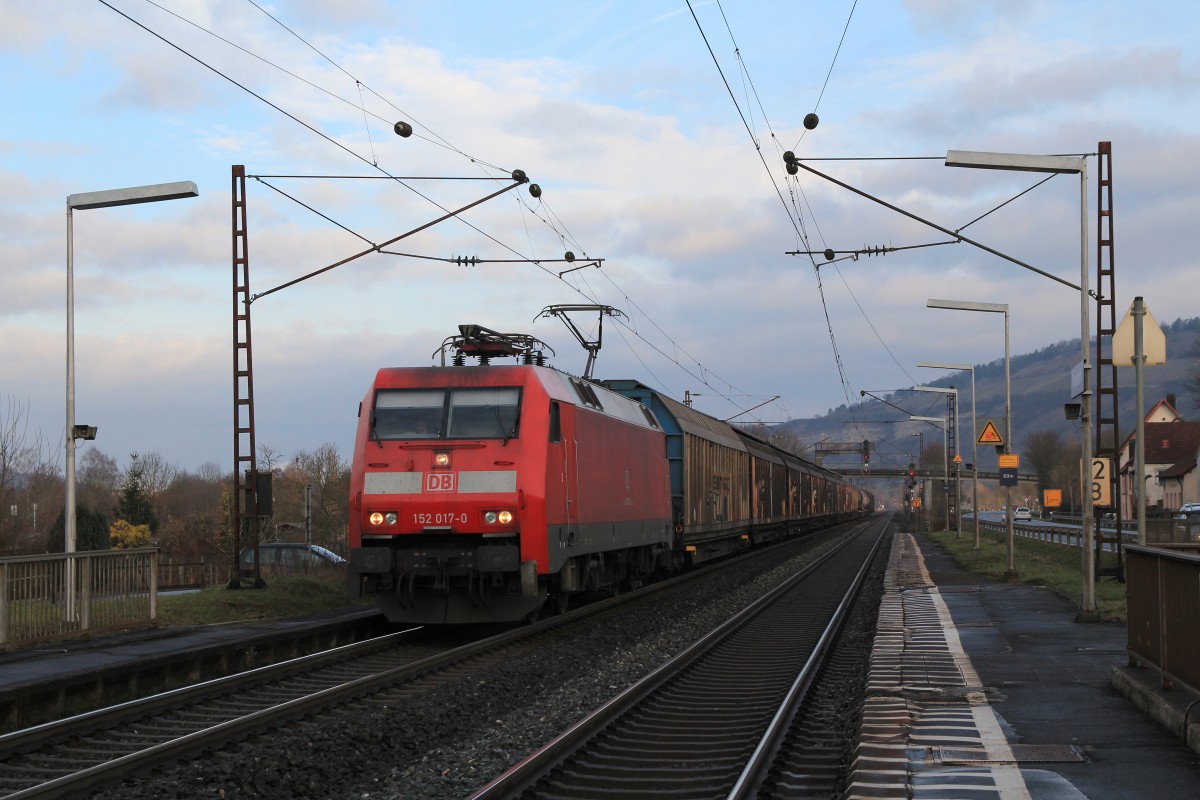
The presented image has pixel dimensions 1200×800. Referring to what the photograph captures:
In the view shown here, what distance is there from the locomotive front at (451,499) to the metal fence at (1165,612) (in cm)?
699

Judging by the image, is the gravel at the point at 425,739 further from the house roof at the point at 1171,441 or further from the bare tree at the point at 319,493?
the house roof at the point at 1171,441

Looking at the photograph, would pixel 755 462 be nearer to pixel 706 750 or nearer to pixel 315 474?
pixel 706 750

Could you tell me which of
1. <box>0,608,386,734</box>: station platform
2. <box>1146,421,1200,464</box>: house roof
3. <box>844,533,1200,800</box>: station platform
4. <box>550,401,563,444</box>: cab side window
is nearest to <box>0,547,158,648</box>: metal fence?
<box>0,608,386,734</box>: station platform

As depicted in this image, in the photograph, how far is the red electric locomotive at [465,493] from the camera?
1520 centimetres

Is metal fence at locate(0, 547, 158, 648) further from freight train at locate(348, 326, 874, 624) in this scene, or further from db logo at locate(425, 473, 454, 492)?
db logo at locate(425, 473, 454, 492)

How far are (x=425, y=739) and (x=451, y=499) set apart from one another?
570 centimetres

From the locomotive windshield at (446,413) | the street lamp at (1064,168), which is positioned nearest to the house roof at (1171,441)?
the street lamp at (1064,168)

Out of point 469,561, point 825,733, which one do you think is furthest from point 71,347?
point 825,733

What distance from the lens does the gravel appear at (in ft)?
26.9

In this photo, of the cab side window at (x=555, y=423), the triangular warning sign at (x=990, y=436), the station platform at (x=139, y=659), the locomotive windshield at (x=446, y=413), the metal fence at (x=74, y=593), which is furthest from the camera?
the triangular warning sign at (x=990, y=436)

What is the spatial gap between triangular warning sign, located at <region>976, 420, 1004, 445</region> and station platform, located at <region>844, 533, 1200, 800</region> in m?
15.7

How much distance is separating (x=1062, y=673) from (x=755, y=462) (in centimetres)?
2817

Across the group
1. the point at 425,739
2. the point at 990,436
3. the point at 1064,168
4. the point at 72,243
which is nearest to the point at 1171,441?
the point at 990,436

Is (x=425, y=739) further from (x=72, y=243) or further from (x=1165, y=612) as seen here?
(x=72, y=243)
